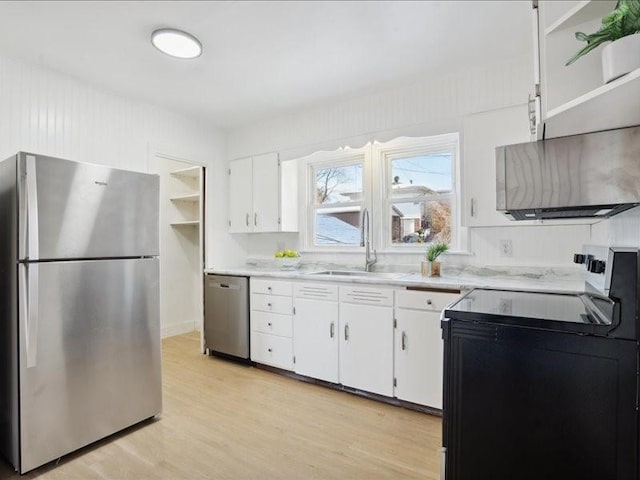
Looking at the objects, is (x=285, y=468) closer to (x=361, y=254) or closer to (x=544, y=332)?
(x=544, y=332)

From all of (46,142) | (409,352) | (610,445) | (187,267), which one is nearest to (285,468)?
(409,352)

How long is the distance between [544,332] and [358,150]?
2.58m

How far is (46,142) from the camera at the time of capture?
8.77 feet

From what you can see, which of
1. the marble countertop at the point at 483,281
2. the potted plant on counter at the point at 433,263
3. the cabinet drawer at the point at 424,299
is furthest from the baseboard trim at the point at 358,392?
the potted plant on counter at the point at 433,263

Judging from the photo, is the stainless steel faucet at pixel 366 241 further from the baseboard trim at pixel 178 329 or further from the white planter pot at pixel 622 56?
the baseboard trim at pixel 178 329

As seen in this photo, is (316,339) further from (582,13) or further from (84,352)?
(582,13)

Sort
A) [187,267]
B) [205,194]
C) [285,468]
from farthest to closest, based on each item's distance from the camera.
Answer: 1. [187,267]
2. [205,194]
3. [285,468]

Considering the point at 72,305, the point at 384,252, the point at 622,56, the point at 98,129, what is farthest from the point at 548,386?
the point at 98,129

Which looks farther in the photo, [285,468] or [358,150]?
[358,150]

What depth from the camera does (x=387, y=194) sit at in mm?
3342

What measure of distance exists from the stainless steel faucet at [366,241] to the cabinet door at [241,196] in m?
1.27

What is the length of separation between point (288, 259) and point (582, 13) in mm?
2872

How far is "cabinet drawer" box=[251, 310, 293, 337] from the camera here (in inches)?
122

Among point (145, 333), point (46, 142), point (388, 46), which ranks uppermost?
point (388, 46)
